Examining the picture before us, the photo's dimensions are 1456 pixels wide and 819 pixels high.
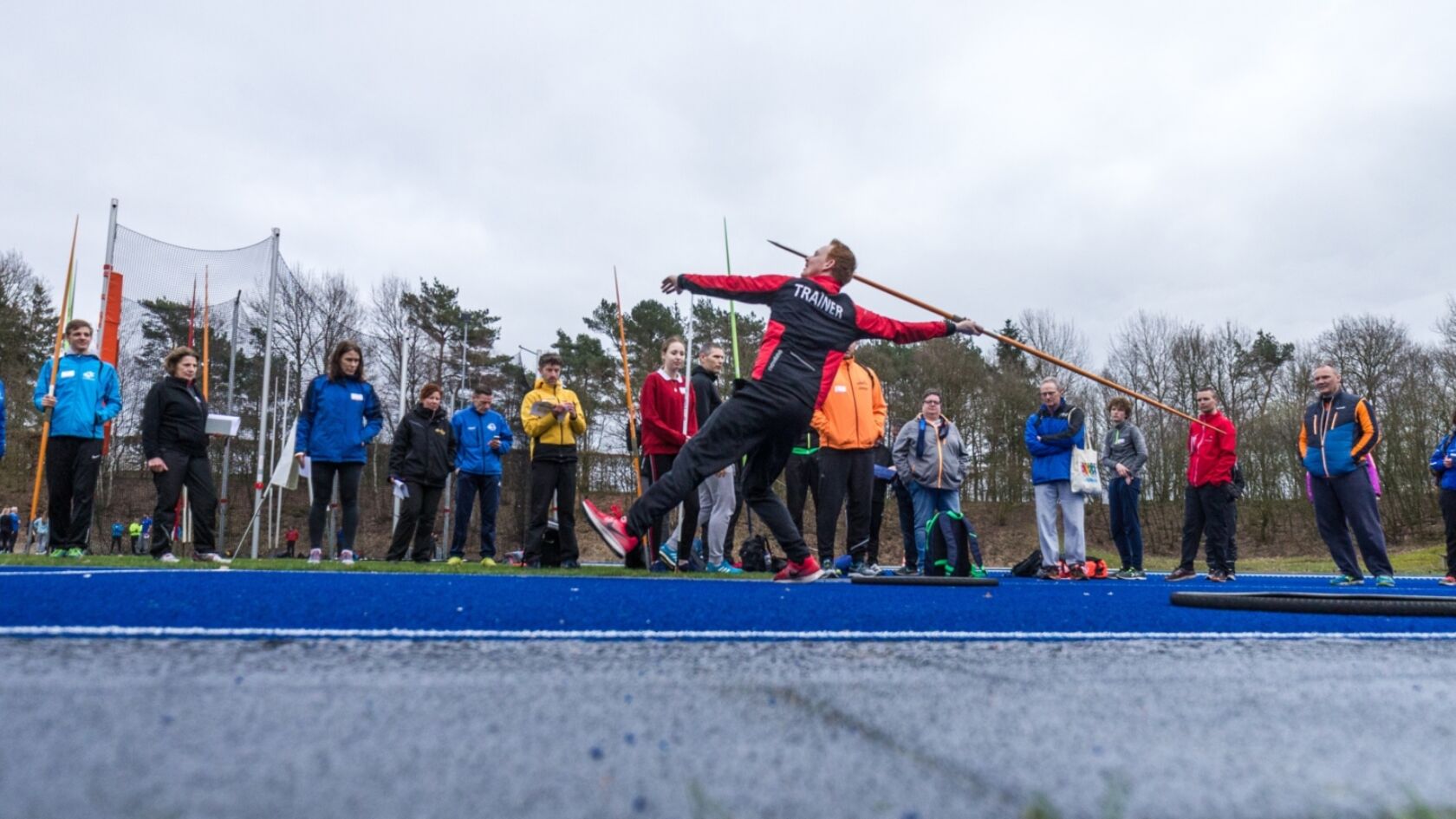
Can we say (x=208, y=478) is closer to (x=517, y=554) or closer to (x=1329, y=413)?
(x=517, y=554)

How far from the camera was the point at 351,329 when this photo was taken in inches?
1087

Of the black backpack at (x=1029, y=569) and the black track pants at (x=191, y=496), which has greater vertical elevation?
the black track pants at (x=191, y=496)

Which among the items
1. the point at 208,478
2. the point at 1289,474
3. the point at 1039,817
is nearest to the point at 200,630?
the point at 1039,817

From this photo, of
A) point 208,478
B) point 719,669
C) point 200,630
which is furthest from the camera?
point 208,478

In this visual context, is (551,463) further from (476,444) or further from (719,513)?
(476,444)

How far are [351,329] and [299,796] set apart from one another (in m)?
28.9

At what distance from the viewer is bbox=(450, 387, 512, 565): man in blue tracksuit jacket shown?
358 inches

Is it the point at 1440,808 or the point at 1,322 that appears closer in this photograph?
the point at 1440,808

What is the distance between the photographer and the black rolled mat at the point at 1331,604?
3352 millimetres

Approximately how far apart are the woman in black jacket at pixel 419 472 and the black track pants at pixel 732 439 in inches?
173

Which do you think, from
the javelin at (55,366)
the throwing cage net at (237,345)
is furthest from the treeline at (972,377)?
A: the javelin at (55,366)

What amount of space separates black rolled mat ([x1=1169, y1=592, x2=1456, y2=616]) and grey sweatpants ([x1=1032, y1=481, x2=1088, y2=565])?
4584 millimetres

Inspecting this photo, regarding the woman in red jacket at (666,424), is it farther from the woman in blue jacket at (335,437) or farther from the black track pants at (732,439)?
the woman in blue jacket at (335,437)

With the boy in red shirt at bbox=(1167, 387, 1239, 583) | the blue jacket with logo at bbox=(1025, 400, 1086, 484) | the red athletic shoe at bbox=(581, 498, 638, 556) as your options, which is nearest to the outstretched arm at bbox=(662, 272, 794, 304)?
the red athletic shoe at bbox=(581, 498, 638, 556)
